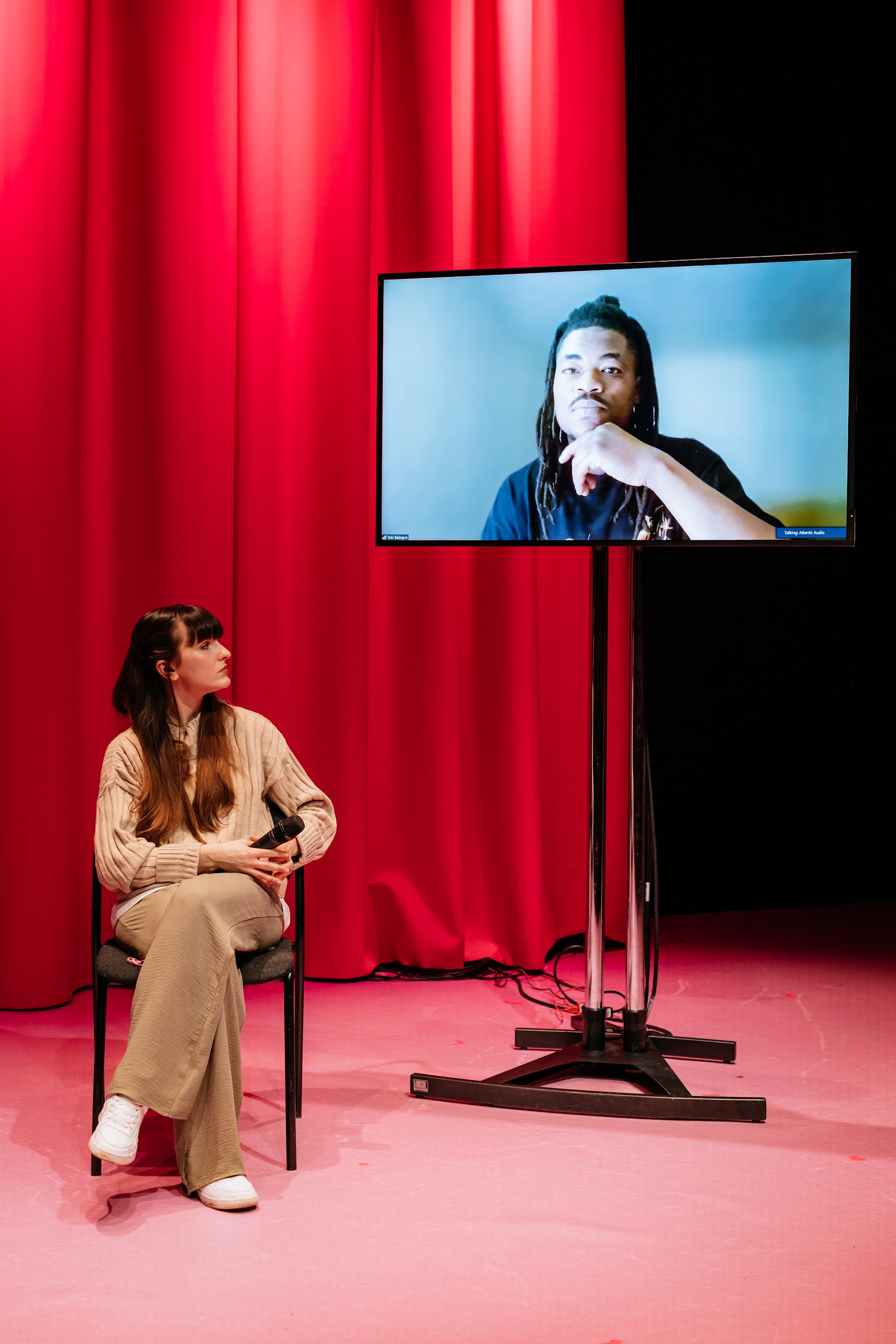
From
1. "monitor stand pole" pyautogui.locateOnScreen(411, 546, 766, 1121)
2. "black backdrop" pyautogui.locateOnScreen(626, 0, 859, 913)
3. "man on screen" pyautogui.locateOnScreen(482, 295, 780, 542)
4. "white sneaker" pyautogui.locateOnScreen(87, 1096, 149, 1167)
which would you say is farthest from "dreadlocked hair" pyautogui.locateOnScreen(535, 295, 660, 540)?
"black backdrop" pyautogui.locateOnScreen(626, 0, 859, 913)

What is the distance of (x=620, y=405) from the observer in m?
2.63

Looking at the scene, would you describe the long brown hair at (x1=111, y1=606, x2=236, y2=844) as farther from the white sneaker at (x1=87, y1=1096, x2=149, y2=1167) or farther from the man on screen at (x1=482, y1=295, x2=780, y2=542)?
the man on screen at (x1=482, y1=295, x2=780, y2=542)

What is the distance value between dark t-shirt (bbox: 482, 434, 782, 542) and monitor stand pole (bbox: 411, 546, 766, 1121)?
11 centimetres

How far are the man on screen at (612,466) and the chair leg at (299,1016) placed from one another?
0.92m

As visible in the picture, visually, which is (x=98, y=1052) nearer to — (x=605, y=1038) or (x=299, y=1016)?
(x=299, y=1016)

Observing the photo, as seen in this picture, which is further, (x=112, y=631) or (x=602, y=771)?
(x=112, y=631)

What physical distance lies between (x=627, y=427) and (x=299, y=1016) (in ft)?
4.39

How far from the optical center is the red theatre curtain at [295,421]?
3.30 metres

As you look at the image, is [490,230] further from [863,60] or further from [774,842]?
[774,842]

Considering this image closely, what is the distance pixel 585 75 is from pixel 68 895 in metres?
2.69

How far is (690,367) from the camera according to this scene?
2604 millimetres

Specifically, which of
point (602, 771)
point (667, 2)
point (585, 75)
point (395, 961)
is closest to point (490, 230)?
point (585, 75)

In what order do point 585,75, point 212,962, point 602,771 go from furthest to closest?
point 585,75
point 602,771
point 212,962

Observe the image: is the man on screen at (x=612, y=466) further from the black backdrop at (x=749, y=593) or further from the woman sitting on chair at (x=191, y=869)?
the black backdrop at (x=749, y=593)
